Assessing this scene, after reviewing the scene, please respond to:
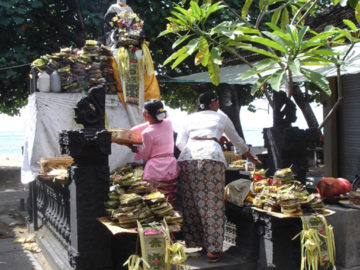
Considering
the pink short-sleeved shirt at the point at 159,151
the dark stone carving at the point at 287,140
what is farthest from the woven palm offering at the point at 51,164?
the dark stone carving at the point at 287,140

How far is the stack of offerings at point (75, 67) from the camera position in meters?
7.26

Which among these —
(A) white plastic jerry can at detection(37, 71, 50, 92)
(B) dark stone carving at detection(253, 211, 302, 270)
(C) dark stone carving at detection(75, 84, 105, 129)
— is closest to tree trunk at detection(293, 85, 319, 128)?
(A) white plastic jerry can at detection(37, 71, 50, 92)

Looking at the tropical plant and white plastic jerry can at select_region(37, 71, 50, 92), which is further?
white plastic jerry can at select_region(37, 71, 50, 92)

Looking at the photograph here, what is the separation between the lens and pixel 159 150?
487cm

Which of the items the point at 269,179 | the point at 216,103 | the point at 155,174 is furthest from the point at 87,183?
the point at 269,179

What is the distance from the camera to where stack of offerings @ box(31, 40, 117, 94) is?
7262 mm

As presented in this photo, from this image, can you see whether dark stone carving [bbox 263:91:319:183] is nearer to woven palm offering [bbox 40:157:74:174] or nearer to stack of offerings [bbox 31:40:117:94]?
woven palm offering [bbox 40:157:74:174]

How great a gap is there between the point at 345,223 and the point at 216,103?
1.94m

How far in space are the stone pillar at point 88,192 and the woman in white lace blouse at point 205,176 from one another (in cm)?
103

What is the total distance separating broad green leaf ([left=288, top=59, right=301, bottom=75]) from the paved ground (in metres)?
3.91

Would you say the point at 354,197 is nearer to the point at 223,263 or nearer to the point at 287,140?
the point at 287,140

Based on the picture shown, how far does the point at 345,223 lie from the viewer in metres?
4.39

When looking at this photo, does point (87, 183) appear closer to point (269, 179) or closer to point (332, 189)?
point (269, 179)

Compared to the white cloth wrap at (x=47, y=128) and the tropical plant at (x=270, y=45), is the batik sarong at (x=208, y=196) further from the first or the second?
the white cloth wrap at (x=47, y=128)
